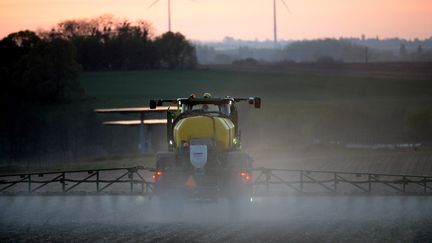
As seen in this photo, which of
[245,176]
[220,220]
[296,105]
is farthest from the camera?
[296,105]

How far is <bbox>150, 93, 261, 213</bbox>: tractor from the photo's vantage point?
2359 cm

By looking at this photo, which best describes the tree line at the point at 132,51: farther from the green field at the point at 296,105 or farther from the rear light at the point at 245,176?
the rear light at the point at 245,176

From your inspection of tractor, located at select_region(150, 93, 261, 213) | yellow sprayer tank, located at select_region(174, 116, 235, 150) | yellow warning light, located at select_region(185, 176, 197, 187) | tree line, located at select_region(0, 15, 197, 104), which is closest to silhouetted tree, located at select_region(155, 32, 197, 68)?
tree line, located at select_region(0, 15, 197, 104)

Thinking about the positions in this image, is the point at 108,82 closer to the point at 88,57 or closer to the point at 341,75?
the point at 88,57

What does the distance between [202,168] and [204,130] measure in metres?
1.37

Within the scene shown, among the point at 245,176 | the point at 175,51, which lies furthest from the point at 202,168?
the point at 175,51

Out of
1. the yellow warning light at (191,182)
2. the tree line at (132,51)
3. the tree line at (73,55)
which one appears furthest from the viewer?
the tree line at (132,51)

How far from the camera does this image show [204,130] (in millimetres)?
24656

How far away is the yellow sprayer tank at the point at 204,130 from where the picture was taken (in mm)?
24672

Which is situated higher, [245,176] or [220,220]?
[245,176]

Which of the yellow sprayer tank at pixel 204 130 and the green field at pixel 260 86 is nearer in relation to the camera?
the yellow sprayer tank at pixel 204 130

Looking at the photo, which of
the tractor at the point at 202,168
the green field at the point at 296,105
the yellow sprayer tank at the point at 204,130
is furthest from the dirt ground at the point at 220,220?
the green field at the point at 296,105

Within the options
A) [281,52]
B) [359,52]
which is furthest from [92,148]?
[281,52]

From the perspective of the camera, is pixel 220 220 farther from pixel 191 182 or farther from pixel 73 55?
pixel 73 55
